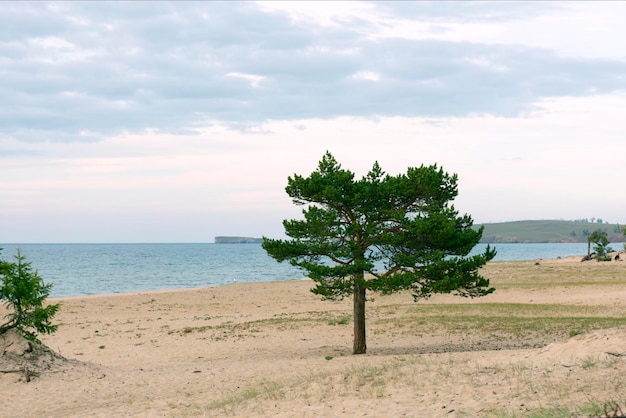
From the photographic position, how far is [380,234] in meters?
23.2

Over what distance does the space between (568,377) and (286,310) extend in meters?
29.9

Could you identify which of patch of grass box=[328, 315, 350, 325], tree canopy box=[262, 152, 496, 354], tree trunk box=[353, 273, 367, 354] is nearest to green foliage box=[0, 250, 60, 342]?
tree canopy box=[262, 152, 496, 354]

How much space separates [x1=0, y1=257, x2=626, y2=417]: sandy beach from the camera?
1403 centimetres

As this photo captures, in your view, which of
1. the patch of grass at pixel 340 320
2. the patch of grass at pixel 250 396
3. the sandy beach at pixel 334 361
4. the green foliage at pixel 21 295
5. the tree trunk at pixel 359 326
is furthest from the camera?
the patch of grass at pixel 340 320

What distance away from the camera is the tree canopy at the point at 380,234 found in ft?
73.2

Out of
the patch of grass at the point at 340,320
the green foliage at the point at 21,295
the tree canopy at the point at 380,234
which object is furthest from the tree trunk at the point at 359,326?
the green foliage at the point at 21,295

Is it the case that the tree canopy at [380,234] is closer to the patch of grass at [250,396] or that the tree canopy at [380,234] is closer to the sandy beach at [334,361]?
the sandy beach at [334,361]

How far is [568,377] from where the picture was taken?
14.2 metres

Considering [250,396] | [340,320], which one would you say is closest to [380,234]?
[250,396]

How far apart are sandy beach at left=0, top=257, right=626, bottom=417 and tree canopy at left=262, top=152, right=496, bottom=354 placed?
8.63 feet

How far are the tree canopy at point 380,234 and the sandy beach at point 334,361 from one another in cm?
263

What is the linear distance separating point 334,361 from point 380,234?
4.78 meters

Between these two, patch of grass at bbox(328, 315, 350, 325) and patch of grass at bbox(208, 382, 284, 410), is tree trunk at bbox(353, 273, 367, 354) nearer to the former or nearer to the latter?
patch of grass at bbox(208, 382, 284, 410)

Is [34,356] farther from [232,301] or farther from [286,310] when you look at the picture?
[232,301]
